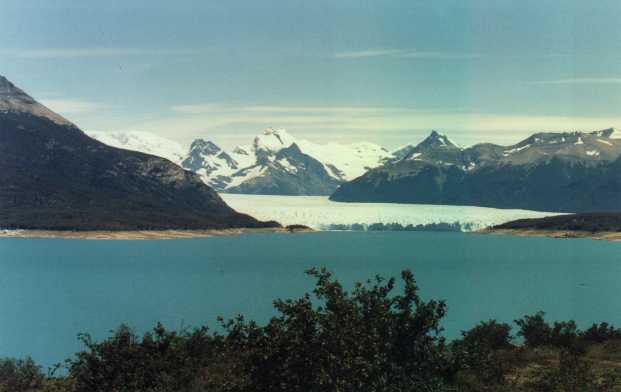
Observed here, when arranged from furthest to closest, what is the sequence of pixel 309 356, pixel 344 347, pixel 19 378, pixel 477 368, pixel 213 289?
pixel 213 289 → pixel 19 378 → pixel 477 368 → pixel 309 356 → pixel 344 347

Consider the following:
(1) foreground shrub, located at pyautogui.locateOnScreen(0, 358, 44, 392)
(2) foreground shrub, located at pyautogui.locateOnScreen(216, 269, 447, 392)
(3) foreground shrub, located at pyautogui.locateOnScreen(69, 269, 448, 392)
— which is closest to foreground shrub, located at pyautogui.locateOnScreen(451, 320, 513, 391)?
(3) foreground shrub, located at pyautogui.locateOnScreen(69, 269, 448, 392)

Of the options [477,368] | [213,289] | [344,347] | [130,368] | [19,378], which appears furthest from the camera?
[213,289]

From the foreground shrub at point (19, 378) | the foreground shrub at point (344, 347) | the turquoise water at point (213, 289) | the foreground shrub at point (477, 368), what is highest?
the foreground shrub at point (344, 347)

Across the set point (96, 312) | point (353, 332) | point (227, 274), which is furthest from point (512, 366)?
point (227, 274)

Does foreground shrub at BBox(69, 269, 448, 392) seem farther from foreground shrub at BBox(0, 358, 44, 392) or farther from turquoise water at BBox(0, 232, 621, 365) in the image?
turquoise water at BBox(0, 232, 621, 365)

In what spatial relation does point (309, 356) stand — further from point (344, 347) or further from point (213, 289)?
point (213, 289)

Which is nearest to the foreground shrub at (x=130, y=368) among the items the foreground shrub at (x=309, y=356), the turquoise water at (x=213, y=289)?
the foreground shrub at (x=309, y=356)

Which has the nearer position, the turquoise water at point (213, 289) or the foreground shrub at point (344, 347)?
the foreground shrub at point (344, 347)

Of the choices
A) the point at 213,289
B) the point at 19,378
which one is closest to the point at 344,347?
the point at 19,378

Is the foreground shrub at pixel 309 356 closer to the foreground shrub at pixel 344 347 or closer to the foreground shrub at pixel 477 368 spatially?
the foreground shrub at pixel 344 347
